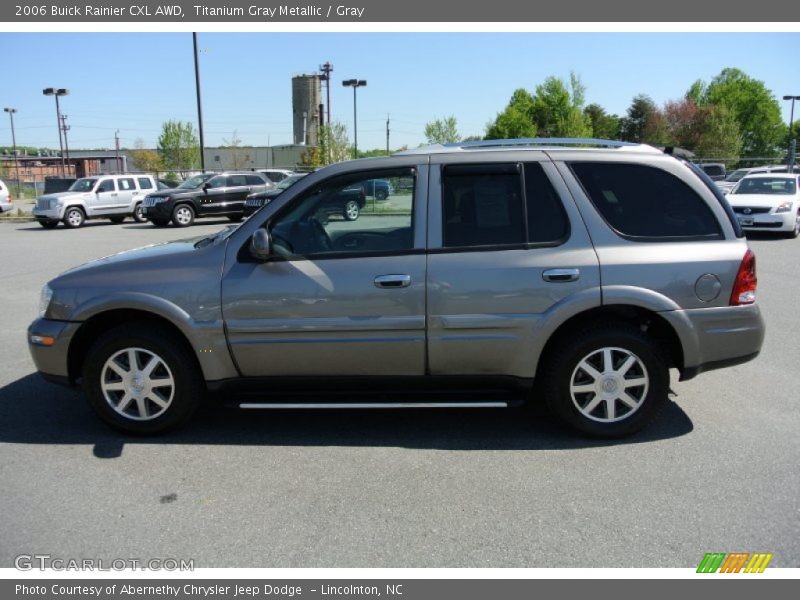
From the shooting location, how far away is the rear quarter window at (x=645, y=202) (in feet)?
14.1

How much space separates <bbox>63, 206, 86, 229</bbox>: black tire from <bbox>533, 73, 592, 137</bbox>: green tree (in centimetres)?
4002

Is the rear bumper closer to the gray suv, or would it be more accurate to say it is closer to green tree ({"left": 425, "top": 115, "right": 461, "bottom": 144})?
the gray suv

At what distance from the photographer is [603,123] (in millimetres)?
73250

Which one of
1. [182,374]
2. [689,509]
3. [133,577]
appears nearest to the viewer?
[133,577]

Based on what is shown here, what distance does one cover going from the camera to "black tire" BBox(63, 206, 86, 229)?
74.0ft

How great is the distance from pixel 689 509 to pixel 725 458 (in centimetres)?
78

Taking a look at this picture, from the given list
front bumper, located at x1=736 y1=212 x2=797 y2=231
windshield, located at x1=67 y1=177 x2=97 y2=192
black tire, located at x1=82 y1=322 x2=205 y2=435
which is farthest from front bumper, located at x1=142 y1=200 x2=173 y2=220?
black tire, located at x1=82 y1=322 x2=205 y2=435

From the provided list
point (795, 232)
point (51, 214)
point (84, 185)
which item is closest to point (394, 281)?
point (795, 232)

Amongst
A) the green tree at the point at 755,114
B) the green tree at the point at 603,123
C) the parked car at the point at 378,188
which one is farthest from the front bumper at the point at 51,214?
the green tree at the point at 755,114

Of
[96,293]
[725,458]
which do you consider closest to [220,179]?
[96,293]

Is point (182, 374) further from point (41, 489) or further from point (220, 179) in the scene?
point (220, 179)

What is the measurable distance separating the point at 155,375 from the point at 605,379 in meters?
2.92

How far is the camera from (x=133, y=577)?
301 centimetres

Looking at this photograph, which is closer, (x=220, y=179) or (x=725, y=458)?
(x=725, y=458)
